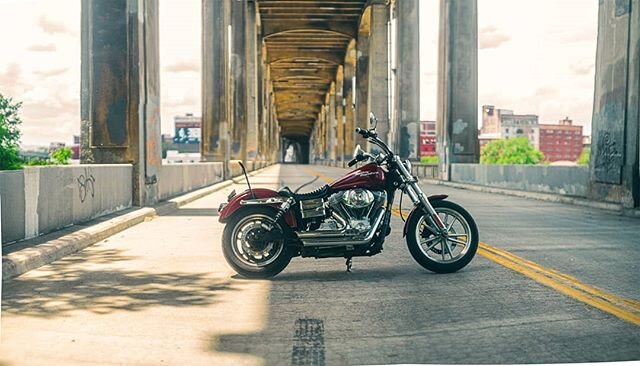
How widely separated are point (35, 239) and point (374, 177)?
415 centimetres

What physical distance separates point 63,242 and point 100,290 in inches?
90.6

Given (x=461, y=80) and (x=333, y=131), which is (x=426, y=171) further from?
(x=333, y=131)

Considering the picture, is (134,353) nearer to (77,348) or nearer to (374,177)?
(77,348)

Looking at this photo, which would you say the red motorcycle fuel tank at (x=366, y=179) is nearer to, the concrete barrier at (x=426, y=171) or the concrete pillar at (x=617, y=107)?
the concrete pillar at (x=617, y=107)

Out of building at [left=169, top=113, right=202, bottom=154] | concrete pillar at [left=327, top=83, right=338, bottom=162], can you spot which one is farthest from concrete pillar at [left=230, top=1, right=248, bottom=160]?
building at [left=169, top=113, right=202, bottom=154]

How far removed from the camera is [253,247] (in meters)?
6.59

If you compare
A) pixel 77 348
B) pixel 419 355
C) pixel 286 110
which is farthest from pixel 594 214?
pixel 286 110

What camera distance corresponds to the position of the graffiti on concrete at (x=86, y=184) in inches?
401

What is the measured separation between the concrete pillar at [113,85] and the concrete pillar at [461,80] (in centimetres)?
1608

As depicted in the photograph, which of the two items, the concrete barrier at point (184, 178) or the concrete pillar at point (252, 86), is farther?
the concrete pillar at point (252, 86)

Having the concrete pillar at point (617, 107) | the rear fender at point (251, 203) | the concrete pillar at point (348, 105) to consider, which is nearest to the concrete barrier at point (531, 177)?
the concrete pillar at point (617, 107)

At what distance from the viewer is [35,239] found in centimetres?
825

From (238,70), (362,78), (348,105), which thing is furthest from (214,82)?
(348,105)

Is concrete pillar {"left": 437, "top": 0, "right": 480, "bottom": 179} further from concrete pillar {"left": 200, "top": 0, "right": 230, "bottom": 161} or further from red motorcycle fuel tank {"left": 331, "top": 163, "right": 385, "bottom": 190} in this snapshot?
red motorcycle fuel tank {"left": 331, "top": 163, "right": 385, "bottom": 190}
